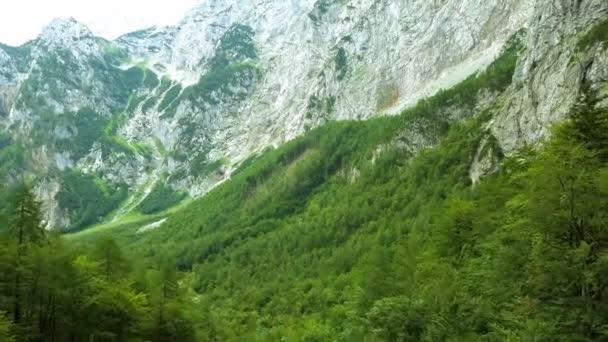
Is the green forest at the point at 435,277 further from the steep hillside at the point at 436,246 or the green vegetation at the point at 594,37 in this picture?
the green vegetation at the point at 594,37

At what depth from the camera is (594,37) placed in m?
85.6

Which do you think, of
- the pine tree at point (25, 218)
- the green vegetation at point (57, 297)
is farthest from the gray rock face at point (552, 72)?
the pine tree at point (25, 218)

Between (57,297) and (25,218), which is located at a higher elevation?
(25,218)

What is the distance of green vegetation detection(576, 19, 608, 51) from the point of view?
83.6 metres

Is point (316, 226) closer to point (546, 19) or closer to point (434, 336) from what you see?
point (546, 19)

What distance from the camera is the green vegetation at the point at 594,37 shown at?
274 ft

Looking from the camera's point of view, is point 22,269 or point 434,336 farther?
point 22,269

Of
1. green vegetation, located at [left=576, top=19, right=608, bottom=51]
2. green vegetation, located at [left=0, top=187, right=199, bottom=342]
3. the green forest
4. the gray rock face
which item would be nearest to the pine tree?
green vegetation, located at [left=0, top=187, right=199, bottom=342]

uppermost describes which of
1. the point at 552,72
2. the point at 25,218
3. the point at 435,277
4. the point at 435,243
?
the point at 552,72

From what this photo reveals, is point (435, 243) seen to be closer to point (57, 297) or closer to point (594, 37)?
point (57, 297)

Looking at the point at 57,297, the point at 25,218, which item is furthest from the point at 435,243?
the point at 25,218

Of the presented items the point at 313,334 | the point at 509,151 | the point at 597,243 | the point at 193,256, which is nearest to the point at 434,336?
the point at 597,243

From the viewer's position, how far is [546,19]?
106188mm

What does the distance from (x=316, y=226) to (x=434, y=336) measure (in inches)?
4993
